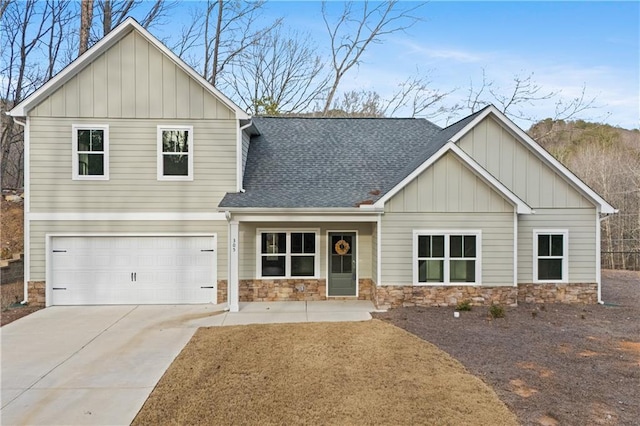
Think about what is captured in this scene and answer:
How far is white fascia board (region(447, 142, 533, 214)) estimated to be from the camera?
10359mm

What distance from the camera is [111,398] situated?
555 cm

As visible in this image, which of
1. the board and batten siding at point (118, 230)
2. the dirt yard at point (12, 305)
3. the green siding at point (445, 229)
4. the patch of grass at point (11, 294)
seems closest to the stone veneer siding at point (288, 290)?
the board and batten siding at point (118, 230)

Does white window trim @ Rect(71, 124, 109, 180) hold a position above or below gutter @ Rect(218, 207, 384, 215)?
above

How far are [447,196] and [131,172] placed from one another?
826 cm

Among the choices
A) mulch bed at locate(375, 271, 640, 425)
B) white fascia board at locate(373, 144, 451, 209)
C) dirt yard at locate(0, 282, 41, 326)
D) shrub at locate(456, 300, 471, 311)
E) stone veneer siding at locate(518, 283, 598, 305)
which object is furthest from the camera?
stone veneer siding at locate(518, 283, 598, 305)

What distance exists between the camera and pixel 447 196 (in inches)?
420

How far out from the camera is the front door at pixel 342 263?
39.6 ft

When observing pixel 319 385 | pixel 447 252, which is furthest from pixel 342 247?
pixel 319 385

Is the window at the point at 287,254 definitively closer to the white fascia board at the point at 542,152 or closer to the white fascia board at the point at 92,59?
the white fascia board at the point at 92,59

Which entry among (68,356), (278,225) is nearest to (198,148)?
(278,225)

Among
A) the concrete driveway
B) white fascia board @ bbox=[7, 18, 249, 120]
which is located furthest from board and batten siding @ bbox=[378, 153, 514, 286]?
white fascia board @ bbox=[7, 18, 249, 120]

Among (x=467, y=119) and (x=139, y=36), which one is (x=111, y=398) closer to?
(x=139, y=36)

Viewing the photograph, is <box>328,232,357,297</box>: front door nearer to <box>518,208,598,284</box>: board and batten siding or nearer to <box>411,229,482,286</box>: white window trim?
<box>411,229,482,286</box>: white window trim

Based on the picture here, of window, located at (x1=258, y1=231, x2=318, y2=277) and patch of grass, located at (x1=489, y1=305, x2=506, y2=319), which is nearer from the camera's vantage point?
patch of grass, located at (x1=489, y1=305, x2=506, y2=319)
